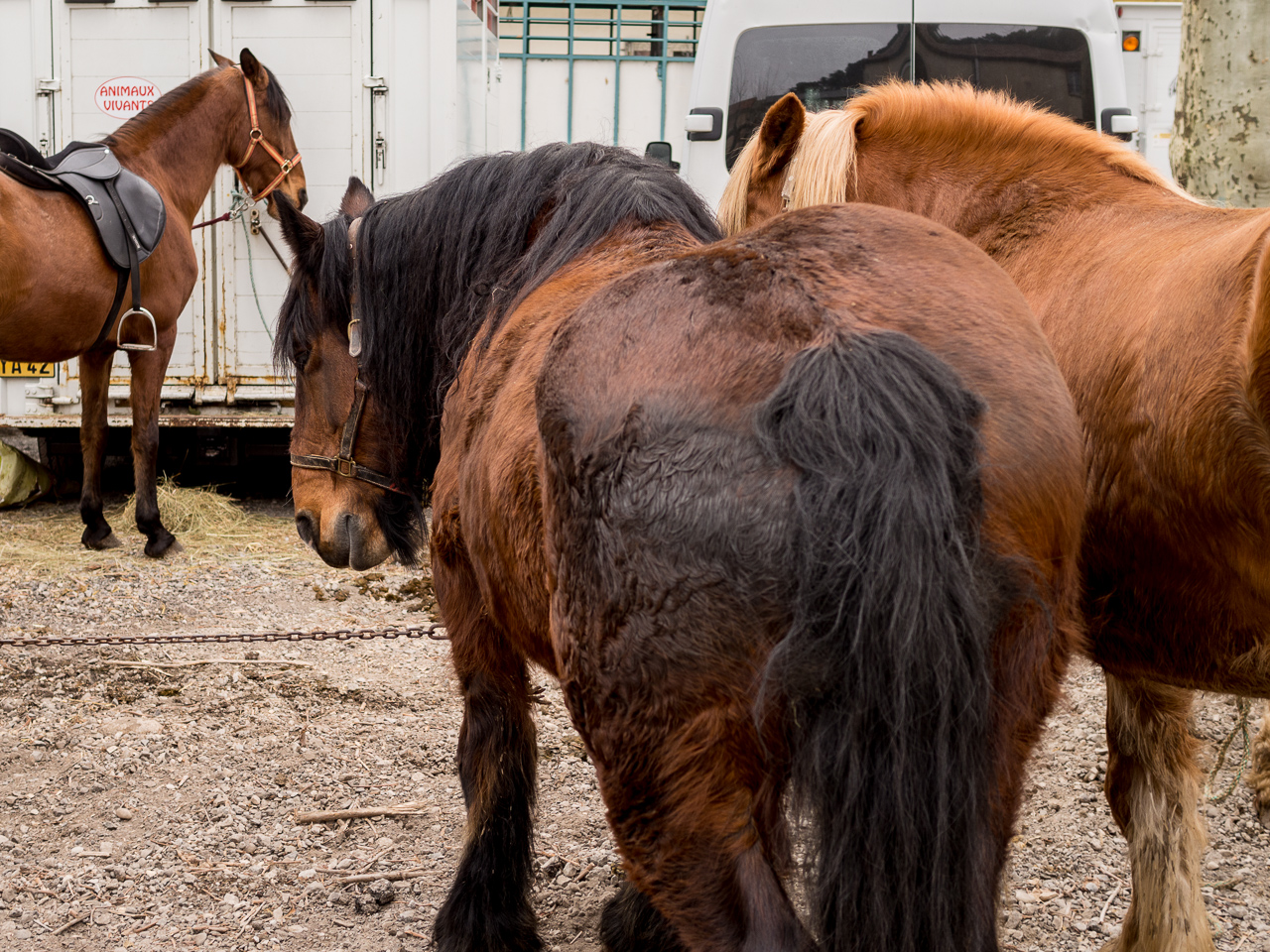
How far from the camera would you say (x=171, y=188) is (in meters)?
5.99

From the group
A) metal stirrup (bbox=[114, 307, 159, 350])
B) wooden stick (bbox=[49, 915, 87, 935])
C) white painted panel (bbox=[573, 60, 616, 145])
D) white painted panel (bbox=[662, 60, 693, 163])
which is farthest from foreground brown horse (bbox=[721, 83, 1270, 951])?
white painted panel (bbox=[573, 60, 616, 145])

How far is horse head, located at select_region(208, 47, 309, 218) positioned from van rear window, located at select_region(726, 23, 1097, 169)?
274cm

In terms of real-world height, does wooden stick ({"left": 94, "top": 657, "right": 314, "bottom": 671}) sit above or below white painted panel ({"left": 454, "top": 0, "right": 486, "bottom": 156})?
below

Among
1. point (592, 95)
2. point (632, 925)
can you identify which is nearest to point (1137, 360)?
point (632, 925)

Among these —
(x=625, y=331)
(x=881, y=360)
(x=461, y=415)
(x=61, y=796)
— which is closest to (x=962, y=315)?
(x=881, y=360)

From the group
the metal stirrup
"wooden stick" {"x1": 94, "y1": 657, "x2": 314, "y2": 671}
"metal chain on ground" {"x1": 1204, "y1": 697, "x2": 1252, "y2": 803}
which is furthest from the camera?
the metal stirrup

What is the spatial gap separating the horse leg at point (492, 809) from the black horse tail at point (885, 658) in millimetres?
1093

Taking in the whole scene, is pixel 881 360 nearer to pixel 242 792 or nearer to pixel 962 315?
pixel 962 315

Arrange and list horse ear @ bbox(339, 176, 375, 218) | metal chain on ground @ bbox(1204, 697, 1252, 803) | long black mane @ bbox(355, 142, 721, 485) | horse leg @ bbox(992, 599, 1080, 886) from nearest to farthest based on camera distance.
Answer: horse leg @ bbox(992, 599, 1080, 886) → long black mane @ bbox(355, 142, 721, 485) → horse ear @ bbox(339, 176, 375, 218) → metal chain on ground @ bbox(1204, 697, 1252, 803)

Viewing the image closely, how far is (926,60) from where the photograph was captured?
205 inches

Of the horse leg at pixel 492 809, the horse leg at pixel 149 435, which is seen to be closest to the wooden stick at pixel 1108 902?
the horse leg at pixel 492 809

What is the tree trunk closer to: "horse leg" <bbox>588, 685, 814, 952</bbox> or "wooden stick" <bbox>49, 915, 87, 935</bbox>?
"horse leg" <bbox>588, 685, 814, 952</bbox>

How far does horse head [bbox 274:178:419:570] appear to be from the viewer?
2.53 m

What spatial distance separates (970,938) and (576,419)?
0.78 meters
